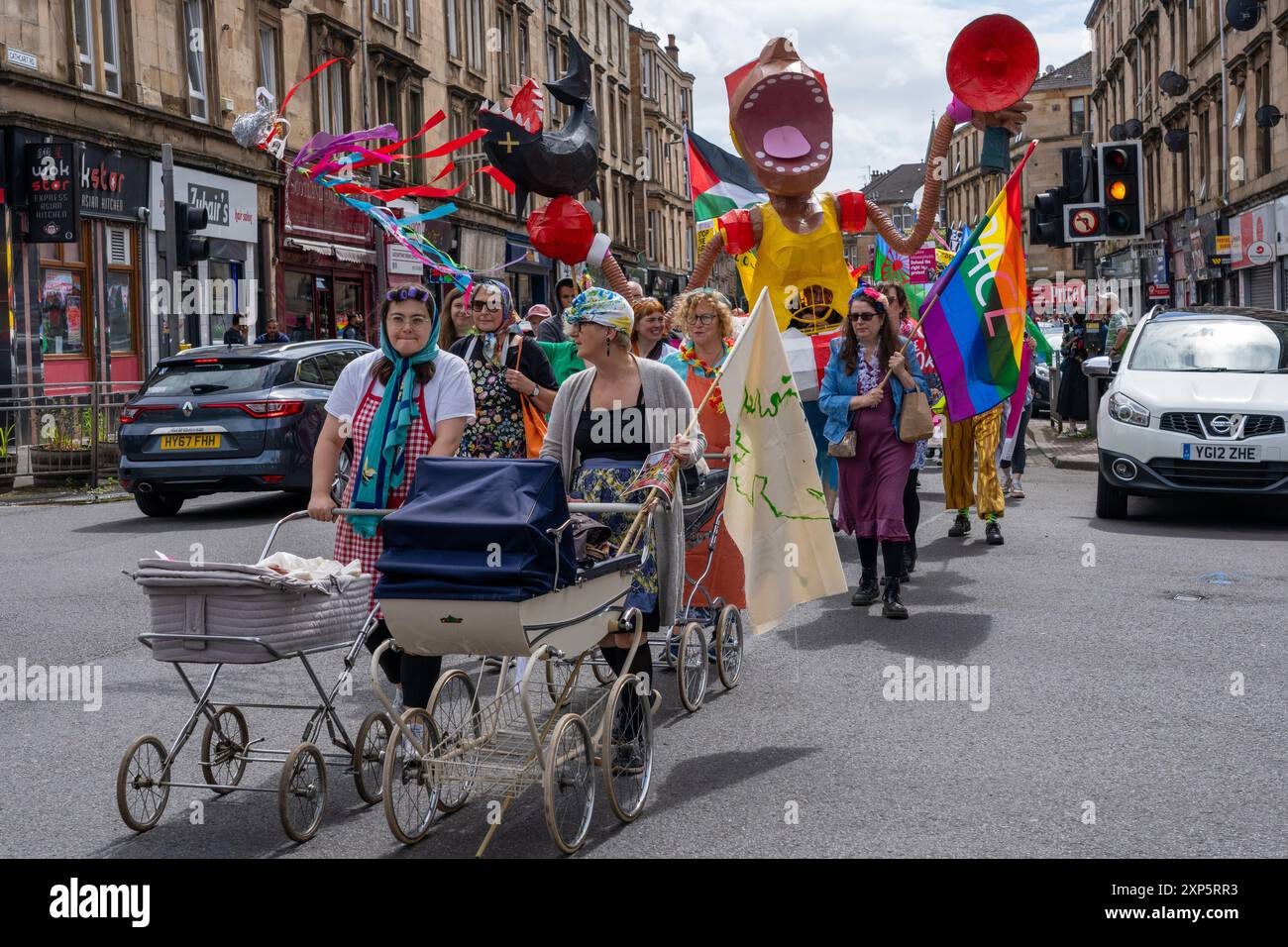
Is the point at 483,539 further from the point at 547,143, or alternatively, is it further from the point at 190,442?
the point at 190,442

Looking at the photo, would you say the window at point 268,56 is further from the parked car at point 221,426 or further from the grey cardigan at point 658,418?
the grey cardigan at point 658,418

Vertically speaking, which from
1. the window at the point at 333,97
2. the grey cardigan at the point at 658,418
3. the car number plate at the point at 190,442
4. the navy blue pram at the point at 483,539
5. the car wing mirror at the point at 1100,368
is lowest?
the navy blue pram at the point at 483,539

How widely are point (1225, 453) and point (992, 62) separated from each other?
13.1ft

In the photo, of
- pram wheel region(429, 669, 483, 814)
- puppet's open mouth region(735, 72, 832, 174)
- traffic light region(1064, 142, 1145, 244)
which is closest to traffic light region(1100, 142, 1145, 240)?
traffic light region(1064, 142, 1145, 244)

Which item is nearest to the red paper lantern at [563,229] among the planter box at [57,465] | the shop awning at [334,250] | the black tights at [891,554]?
the black tights at [891,554]

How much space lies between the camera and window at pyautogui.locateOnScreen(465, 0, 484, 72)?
1720 inches

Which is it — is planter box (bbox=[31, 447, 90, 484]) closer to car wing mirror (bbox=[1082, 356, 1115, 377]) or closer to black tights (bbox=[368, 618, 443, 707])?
car wing mirror (bbox=[1082, 356, 1115, 377])

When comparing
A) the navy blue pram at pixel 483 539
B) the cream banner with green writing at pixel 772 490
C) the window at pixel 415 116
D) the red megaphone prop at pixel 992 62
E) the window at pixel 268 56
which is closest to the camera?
the navy blue pram at pixel 483 539

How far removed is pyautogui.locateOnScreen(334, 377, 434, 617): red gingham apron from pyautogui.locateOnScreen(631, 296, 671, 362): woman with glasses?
2848 mm

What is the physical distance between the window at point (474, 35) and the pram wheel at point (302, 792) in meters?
40.8

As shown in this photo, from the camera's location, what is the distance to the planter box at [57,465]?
16.7m

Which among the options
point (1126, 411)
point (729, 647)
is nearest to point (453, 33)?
point (1126, 411)

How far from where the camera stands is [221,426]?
1362cm
